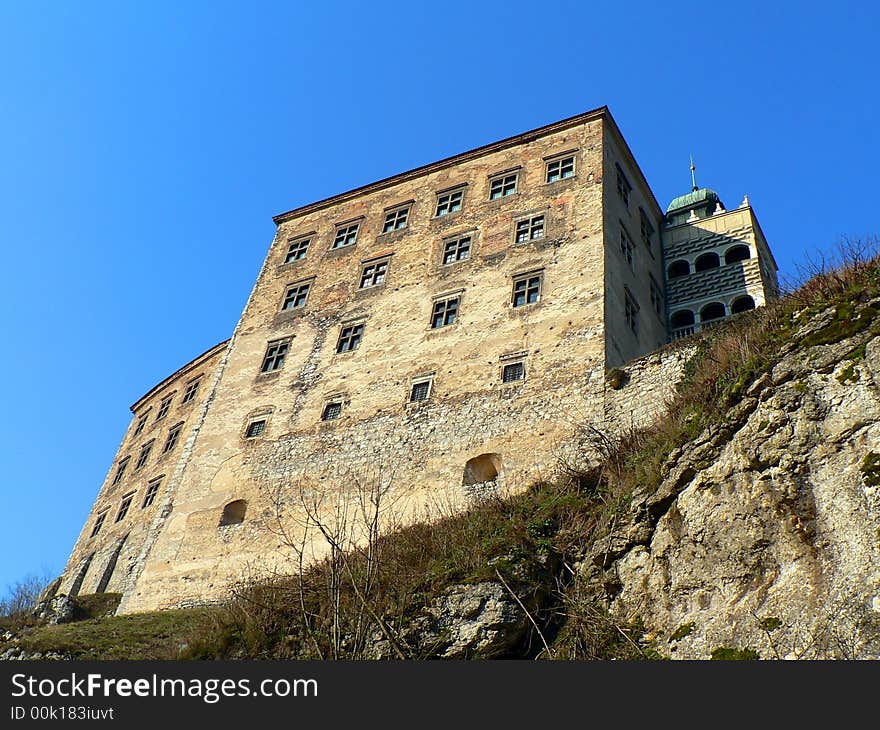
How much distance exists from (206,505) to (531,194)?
14195 mm

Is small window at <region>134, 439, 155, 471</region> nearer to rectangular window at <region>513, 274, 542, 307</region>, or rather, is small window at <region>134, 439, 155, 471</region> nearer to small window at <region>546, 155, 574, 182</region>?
rectangular window at <region>513, 274, 542, 307</region>

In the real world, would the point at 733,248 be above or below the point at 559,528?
above

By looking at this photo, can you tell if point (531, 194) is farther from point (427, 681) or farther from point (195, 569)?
point (427, 681)

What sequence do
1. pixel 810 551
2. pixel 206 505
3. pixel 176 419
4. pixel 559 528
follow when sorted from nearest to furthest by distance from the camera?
pixel 810 551, pixel 559 528, pixel 206 505, pixel 176 419

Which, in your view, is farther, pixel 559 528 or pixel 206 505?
pixel 206 505

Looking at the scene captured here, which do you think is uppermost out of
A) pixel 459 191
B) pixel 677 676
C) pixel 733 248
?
pixel 459 191

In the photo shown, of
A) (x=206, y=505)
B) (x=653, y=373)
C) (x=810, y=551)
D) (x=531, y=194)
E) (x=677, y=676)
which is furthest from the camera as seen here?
(x=531, y=194)

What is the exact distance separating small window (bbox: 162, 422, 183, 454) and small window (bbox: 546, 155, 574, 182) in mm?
17199

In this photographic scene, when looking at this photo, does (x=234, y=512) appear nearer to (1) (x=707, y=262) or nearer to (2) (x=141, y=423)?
(2) (x=141, y=423)

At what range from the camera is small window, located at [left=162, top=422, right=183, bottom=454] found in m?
33.0

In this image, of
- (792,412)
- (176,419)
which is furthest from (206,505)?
(792,412)

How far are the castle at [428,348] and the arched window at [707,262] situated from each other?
0.09 metres

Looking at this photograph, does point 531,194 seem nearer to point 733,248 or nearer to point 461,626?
point 733,248

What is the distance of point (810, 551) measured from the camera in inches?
423
